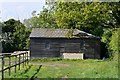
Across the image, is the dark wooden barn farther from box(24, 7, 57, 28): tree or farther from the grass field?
the grass field

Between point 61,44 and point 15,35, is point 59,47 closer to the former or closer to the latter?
point 61,44

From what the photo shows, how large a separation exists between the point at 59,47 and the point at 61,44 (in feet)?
0.79

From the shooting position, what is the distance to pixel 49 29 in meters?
22.9

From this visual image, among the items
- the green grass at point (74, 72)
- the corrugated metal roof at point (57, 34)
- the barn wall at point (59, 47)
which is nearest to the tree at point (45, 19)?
the corrugated metal roof at point (57, 34)

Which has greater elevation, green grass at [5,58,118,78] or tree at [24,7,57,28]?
tree at [24,7,57,28]

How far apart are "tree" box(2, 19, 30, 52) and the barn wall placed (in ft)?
5.16

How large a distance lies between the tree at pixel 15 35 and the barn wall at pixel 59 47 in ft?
5.16

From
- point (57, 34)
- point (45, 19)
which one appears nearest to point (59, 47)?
point (57, 34)

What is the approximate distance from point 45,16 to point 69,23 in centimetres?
605


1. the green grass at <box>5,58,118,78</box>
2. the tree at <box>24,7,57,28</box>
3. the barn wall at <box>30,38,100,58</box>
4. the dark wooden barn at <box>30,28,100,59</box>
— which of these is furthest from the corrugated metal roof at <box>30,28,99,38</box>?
the green grass at <box>5,58,118,78</box>

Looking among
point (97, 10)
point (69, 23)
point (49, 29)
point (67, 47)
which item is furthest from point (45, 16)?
point (97, 10)

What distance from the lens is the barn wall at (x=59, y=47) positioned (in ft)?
71.9

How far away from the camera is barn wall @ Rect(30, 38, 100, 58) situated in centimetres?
2191

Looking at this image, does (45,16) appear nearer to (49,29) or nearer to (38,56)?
(49,29)
